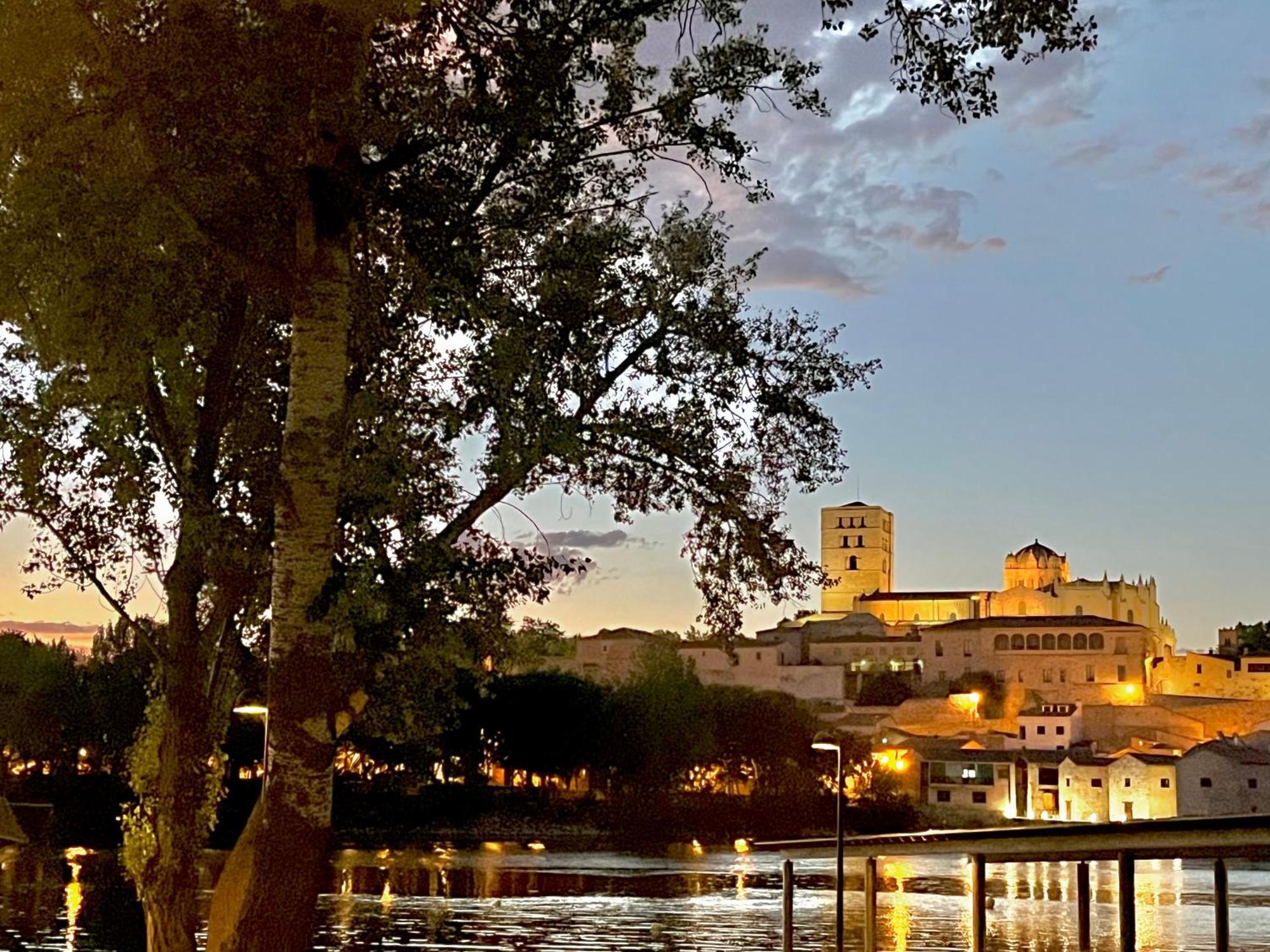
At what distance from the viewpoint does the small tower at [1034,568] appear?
162250 mm

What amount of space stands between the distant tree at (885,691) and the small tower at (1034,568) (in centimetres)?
4396

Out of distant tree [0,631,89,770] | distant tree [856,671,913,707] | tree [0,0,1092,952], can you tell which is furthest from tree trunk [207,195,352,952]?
distant tree [856,671,913,707]

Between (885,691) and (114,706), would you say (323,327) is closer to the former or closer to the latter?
(114,706)

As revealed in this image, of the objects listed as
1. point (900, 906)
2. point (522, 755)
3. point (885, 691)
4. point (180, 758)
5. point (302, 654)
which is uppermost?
point (885, 691)

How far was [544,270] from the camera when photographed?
42.4 ft

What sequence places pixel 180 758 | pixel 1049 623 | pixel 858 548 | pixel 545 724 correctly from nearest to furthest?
pixel 180 758 → pixel 545 724 → pixel 1049 623 → pixel 858 548

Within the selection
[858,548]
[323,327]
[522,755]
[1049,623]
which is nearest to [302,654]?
[323,327]

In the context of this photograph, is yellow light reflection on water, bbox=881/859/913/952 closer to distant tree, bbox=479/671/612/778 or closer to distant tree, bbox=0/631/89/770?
distant tree, bbox=479/671/612/778

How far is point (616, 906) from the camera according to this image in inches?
1640

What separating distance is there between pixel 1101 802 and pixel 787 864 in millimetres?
82909

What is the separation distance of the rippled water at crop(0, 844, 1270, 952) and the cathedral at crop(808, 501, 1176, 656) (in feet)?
227

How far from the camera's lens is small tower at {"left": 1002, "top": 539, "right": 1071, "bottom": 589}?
162250 mm

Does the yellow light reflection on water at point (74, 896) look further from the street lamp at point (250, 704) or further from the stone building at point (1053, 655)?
the stone building at point (1053, 655)

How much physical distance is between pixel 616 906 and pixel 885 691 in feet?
262
